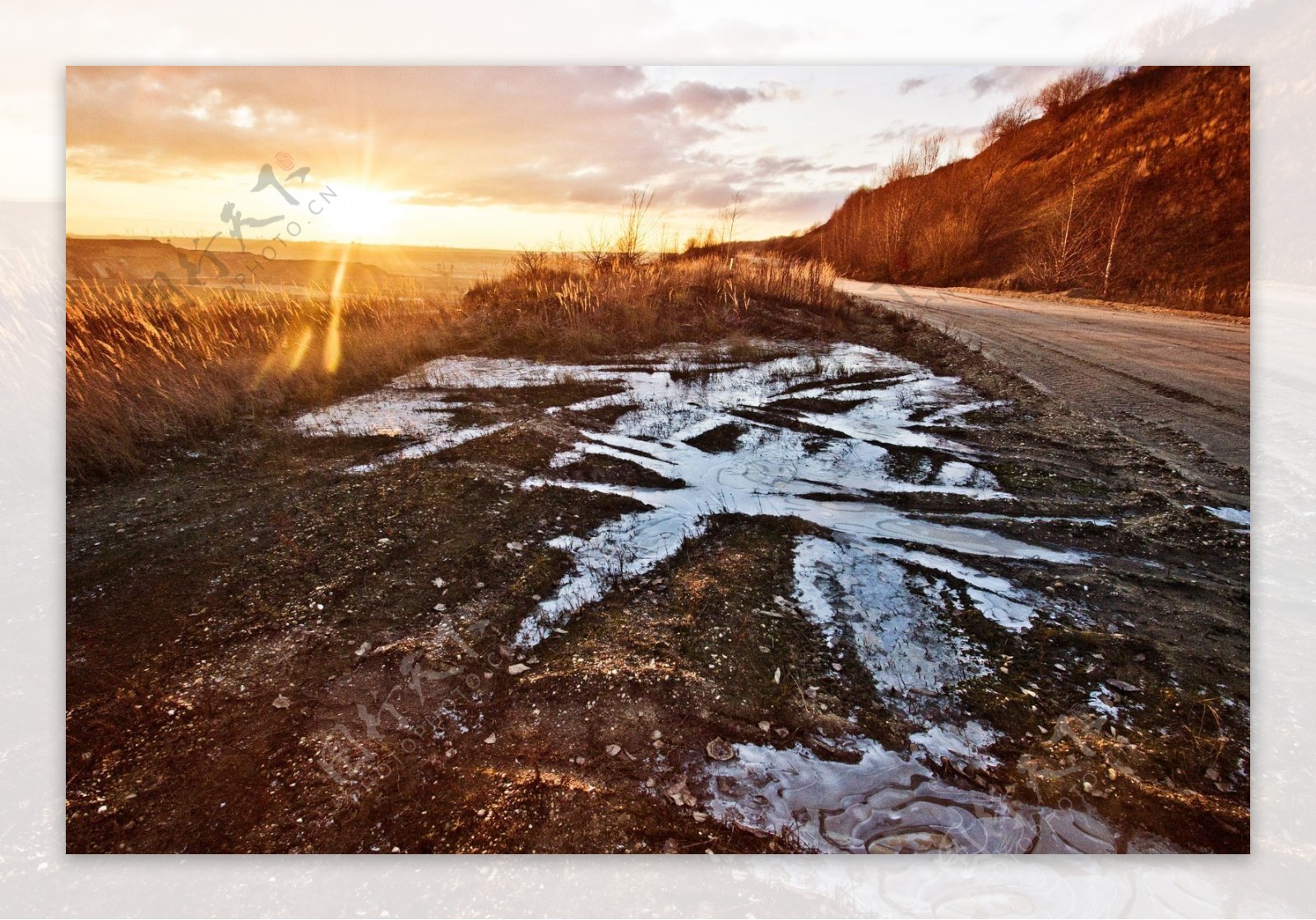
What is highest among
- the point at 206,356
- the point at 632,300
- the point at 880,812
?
the point at 632,300

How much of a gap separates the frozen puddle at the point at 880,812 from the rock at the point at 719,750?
1 cm

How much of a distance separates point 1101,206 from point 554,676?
7.91 feet

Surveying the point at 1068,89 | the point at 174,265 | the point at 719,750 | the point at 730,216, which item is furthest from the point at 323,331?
the point at 1068,89

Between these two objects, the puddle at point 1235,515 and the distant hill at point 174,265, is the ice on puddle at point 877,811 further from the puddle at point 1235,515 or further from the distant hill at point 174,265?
the distant hill at point 174,265

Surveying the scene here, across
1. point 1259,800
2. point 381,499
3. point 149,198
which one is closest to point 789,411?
point 381,499

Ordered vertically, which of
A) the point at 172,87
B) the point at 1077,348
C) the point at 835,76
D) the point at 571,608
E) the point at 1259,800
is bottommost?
the point at 1259,800

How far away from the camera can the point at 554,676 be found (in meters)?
1.79

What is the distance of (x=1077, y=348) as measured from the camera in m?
2.64

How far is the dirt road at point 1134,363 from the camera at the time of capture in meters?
2.19

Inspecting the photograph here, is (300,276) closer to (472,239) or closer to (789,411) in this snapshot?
(472,239)

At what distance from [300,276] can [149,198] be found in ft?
1.64

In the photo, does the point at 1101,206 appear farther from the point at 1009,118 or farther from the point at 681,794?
the point at 681,794

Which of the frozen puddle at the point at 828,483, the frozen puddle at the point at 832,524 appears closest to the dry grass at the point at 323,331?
the frozen puddle at the point at 832,524

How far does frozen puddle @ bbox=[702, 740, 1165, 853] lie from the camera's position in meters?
1.53
